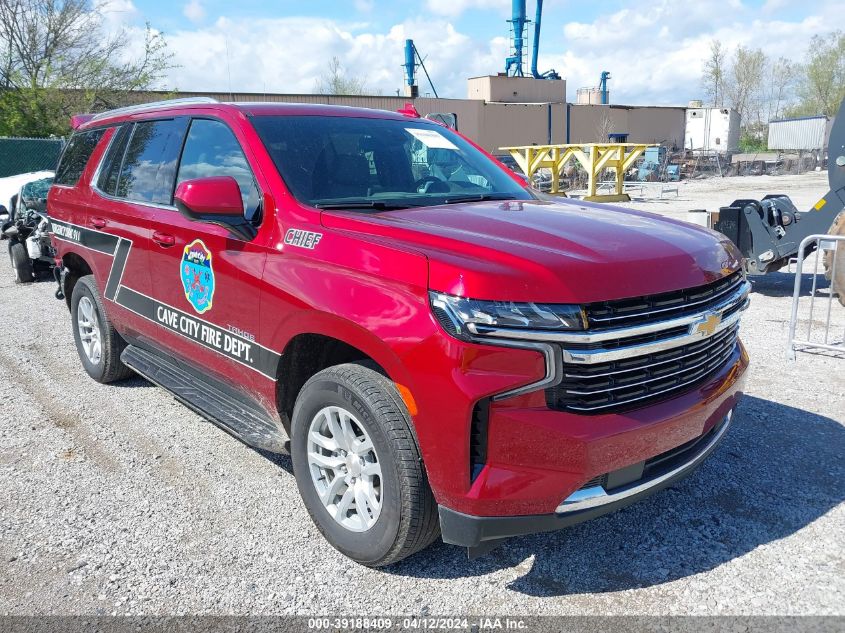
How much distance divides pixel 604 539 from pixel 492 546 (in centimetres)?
94

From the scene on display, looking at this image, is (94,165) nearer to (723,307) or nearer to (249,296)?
(249,296)

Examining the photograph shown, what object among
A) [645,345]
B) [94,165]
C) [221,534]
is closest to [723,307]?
[645,345]

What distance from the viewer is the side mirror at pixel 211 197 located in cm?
316

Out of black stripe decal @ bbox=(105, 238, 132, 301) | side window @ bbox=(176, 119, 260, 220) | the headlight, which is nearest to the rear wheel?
the headlight

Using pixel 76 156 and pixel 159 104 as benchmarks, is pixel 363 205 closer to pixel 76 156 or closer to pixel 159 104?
pixel 159 104

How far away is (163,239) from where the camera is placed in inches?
159

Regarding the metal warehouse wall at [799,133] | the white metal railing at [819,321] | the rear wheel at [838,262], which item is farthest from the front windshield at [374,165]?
the metal warehouse wall at [799,133]

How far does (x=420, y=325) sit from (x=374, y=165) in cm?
157

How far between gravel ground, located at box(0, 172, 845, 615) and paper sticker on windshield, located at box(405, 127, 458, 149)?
2.15 m

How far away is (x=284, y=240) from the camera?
3172mm

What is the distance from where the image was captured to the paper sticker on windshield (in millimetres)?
A: 4266

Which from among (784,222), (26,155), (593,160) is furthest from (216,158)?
(26,155)

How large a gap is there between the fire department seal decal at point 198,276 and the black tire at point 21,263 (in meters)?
7.98

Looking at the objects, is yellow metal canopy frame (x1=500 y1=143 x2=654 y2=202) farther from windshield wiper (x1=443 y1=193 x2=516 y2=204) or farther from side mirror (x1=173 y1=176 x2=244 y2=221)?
side mirror (x1=173 y1=176 x2=244 y2=221)
